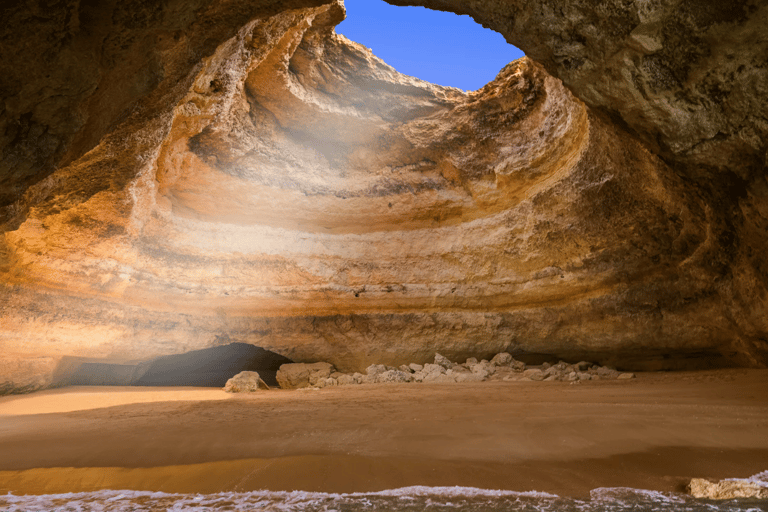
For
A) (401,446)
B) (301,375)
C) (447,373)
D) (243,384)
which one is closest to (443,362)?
(447,373)

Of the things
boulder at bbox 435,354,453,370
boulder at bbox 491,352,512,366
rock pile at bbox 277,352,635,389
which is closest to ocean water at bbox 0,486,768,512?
rock pile at bbox 277,352,635,389

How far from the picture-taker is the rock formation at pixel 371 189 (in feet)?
11.4

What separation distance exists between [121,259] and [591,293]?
8546 millimetres

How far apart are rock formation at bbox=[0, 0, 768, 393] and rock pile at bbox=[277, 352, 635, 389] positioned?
33 centimetres

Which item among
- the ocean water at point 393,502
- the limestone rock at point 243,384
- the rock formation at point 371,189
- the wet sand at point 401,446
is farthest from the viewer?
the limestone rock at point 243,384

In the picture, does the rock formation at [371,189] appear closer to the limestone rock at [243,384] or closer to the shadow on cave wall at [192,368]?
the shadow on cave wall at [192,368]

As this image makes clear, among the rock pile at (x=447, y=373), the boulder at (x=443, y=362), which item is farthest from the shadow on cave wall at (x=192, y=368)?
the boulder at (x=443, y=362)

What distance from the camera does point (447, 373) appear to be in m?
7.62

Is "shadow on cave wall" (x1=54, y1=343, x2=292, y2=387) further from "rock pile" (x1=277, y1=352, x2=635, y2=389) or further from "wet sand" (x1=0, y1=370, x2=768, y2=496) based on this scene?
"wet sand" (x1=0, y1=370, x2=768, y2=496)

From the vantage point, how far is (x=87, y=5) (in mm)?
2949

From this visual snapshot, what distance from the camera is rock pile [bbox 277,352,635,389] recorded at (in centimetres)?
710

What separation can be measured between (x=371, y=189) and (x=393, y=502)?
780cm

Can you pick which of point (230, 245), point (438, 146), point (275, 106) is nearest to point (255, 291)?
point (230, 245)

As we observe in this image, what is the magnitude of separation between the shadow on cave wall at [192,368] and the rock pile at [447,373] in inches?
34.7
